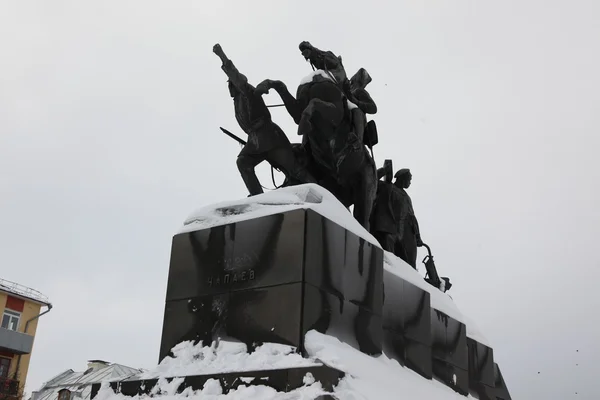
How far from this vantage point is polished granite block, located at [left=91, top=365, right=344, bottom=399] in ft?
17.3

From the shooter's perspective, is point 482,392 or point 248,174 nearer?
point 248,174

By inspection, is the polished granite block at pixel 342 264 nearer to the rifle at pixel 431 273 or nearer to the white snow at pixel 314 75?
the white snow at pixel 314 75

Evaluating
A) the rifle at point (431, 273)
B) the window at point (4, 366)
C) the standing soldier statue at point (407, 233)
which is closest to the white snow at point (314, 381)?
the standing soldier statue at point (407, 233)

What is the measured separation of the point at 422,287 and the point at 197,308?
338 cm

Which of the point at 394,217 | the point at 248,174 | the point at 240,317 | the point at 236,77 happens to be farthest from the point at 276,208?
the point at 394,217

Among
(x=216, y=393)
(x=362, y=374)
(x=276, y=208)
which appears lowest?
(x=216, y=393)

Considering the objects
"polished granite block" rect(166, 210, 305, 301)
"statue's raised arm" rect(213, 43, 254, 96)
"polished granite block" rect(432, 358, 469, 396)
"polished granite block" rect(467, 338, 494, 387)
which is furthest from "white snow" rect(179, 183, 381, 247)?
"polished granite block" rect(467, 338, 494, 387)

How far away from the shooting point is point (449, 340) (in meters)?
9.29

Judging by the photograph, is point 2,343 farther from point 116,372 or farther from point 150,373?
point 150,373

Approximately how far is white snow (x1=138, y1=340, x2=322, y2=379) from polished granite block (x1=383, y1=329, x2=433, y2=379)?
1.91 meters

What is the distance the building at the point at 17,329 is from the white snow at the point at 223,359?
25281 millimetres

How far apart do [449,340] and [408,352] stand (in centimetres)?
165

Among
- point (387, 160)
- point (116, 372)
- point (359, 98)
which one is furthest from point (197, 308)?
point (116, 372)

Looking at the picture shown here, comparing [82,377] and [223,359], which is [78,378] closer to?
[82,377]
